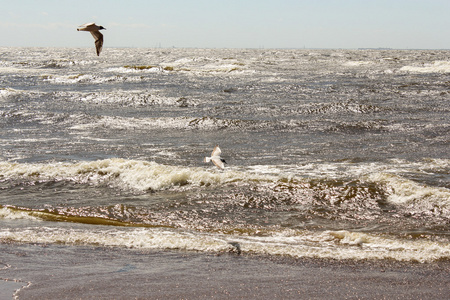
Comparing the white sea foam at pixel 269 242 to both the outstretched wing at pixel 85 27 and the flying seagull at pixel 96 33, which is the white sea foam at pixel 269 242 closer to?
the flying seagull at pixel 96 33

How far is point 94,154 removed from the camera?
45.1 feet

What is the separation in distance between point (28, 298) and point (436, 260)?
4.85 meters

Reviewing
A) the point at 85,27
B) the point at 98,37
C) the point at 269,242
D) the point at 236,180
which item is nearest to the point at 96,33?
the point at 98,37

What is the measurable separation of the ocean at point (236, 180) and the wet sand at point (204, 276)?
19cm

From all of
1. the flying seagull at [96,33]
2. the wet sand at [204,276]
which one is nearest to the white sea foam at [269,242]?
the wet sand at [204,276]

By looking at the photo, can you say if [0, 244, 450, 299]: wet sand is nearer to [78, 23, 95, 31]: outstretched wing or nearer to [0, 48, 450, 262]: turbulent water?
[0, 48, 450, 262]: turbulent water

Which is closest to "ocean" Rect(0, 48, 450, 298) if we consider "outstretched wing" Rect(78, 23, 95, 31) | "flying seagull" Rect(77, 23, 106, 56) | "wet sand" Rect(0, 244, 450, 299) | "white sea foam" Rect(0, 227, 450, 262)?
"white sea foam" Rect(0, 227, 450, 262)

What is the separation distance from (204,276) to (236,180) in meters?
5.00

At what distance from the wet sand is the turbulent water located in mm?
376

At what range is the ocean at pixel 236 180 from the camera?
6.95 m

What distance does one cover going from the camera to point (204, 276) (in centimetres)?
555

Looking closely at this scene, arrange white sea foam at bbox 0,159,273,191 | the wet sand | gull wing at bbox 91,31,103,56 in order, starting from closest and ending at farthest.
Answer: the wet sand
gull wing at bbox 91,31,103,56
white sea foam at bbox 0,159,273,191

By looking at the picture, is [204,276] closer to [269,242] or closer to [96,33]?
[269,242]

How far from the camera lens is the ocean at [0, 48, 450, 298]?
695 cm
